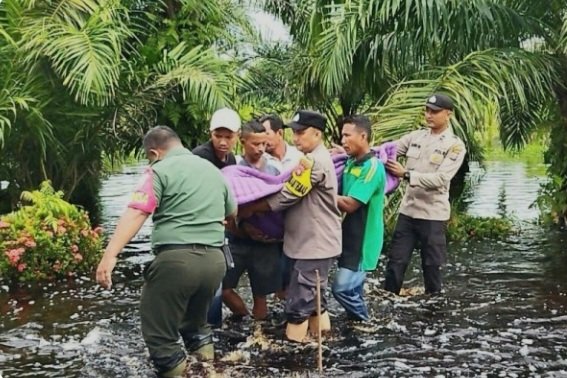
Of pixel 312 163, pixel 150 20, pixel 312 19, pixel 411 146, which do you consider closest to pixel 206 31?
pixel 150 20

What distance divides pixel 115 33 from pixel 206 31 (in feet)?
7.78

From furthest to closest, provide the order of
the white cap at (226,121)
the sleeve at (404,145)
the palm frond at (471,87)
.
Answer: the palm frond at (471,87)
the sleeve at (404,145)
the white cap at (226,121)

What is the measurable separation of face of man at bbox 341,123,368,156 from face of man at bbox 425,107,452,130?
4.01 ft

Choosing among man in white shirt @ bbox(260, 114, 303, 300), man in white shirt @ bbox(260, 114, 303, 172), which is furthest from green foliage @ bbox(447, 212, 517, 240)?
man in white shirt @ bbox(260, 114, 303, 172)

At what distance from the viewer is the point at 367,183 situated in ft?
21.0

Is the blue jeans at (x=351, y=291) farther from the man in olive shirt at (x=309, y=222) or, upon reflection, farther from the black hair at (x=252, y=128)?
the black hair at (x=252, y=128)

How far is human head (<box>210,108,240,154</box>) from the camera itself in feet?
20.5

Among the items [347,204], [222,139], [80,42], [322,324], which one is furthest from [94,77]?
[322,324]

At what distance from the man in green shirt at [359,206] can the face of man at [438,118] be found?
3.73ft

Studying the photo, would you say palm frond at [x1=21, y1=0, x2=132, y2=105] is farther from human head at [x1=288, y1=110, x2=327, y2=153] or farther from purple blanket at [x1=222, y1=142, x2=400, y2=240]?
human head at [x1=288, y1=110, x2=327, y2=153]

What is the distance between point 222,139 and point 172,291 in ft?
4.80

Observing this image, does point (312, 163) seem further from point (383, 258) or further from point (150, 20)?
point (150, 20)

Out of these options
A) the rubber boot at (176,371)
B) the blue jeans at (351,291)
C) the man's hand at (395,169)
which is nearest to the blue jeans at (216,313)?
the blue jeans at (351,291)

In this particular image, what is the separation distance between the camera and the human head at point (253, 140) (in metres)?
6.43
